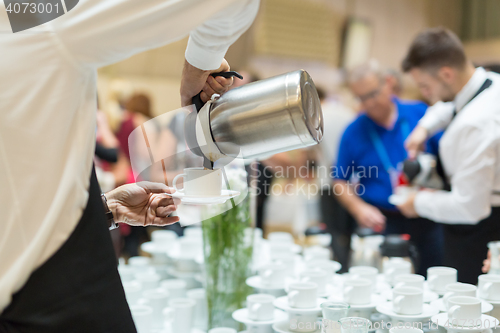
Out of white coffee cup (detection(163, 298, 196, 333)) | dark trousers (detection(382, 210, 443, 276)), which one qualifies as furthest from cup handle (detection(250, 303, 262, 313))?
dark trousers (detection(382, 210, 443, 276))

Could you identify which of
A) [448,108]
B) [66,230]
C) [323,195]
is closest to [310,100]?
[66,230]

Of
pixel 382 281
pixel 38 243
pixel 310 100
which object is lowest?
pixel 382 281

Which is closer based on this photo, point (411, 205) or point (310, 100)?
point (310, 100)

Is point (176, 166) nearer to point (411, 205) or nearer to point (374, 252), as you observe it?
point (374, 252)

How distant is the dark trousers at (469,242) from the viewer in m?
1.55

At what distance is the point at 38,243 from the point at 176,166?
0.26m

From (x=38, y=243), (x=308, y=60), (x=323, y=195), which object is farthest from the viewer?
(x=308, y=60)

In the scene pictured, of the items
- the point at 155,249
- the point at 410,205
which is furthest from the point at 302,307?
the point at 410,205

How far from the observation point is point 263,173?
112 inches

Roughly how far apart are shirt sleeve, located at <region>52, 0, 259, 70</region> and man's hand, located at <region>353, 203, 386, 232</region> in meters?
1.97

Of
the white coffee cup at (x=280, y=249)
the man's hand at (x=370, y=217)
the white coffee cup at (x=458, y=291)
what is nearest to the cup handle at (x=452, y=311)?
the white coffee cup at (x=458, y=291)

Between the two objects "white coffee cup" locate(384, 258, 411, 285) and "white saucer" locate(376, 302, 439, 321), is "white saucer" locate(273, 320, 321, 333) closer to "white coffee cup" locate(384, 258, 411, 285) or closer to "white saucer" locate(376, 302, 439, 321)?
"white saucer" locate(376, 302, 439, 321)

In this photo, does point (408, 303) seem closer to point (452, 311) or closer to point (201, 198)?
point (452, 311)

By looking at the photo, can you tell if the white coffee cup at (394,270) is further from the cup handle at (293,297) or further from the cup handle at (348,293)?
the cup handle at (293,297)
